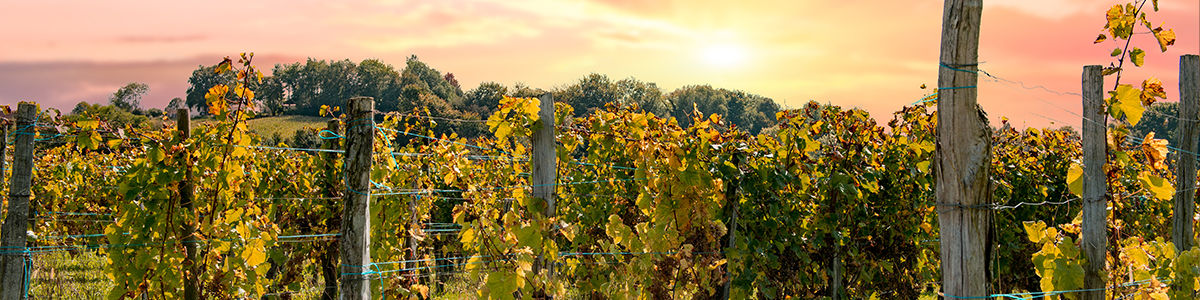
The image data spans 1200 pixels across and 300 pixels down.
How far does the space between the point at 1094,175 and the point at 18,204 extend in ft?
19.5

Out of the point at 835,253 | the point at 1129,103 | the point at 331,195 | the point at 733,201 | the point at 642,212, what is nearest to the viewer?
the point at 1129,103

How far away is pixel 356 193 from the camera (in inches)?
150

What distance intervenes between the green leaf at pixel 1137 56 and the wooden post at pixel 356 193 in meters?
3.41

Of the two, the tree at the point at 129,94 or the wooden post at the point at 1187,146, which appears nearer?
the wooden post at the point at 1187,146

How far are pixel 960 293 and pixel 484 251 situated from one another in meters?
Result: 2.24

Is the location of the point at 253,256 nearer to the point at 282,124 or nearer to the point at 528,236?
the point at 528,236

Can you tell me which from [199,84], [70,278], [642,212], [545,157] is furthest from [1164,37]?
[199,84]

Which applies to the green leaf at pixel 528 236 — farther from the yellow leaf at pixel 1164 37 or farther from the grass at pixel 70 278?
the grass at pixel 70 278

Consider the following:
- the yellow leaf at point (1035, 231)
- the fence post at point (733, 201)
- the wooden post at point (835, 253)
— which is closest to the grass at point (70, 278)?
the fence post at point (733, 201)

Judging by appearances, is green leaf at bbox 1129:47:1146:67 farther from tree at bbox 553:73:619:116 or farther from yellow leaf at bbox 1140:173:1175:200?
tree at bbox 553:73:619:116

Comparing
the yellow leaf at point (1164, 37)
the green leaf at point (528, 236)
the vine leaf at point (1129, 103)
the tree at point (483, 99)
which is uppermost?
the tree at point (483, 99)

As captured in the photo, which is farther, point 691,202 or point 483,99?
point 483,99

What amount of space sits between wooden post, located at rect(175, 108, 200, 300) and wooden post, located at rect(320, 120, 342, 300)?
45.7 inches

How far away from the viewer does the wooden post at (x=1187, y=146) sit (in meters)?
4.53
